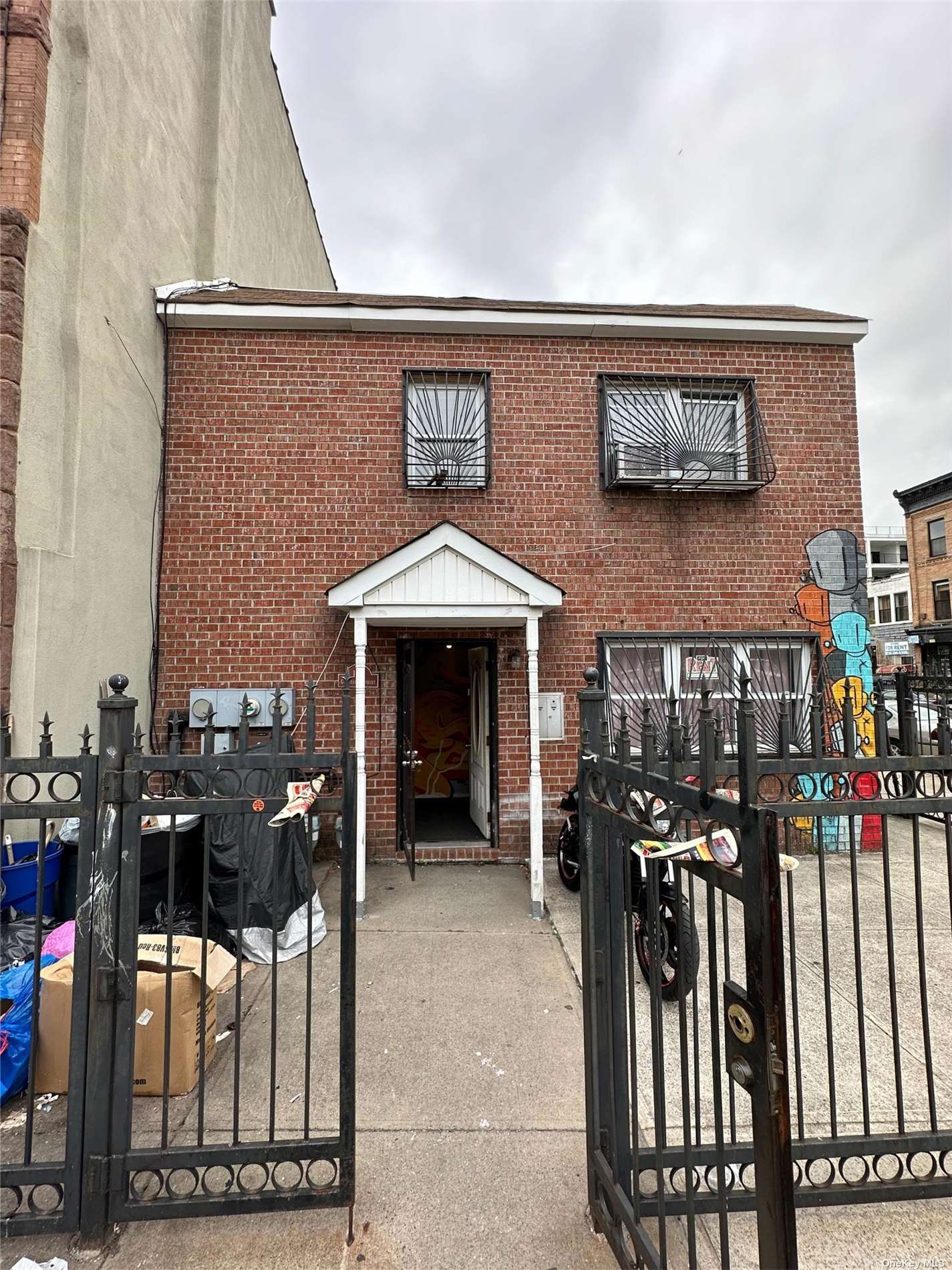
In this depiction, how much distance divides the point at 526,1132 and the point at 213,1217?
4.23ft

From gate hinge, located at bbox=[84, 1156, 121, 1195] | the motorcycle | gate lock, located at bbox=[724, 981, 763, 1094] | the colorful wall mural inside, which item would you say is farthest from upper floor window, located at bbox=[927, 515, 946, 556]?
gate hinge, located at bbox=[84, 1156, 121, 1195]

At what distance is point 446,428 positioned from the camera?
→ 673cm

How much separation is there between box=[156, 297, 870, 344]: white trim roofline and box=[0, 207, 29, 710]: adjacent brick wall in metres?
2.26

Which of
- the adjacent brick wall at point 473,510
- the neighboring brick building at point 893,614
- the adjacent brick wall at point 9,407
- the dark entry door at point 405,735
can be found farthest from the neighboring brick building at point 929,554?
the adjacent brick wall at point 9,407

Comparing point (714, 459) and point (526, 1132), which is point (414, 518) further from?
point (526, 1132)

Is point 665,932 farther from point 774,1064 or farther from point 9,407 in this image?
point 9,407

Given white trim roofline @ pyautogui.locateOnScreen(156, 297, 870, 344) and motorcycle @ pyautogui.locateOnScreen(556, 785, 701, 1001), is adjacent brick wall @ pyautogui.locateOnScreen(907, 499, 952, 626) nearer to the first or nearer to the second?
white trim roofline @ pyautogui.locateOnScreen(156, 297, 870, 344)

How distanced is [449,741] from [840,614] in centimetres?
607

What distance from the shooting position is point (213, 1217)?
7.52ft

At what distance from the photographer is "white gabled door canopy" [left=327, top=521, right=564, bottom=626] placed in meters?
5.52

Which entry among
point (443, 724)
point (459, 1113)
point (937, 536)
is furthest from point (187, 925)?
point (937, 536)

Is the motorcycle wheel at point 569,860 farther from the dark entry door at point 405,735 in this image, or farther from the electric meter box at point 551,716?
the dark entry door at point 405,735

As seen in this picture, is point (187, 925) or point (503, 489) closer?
point (187, 925)

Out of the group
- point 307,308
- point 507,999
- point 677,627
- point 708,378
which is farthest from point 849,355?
point 507,999
